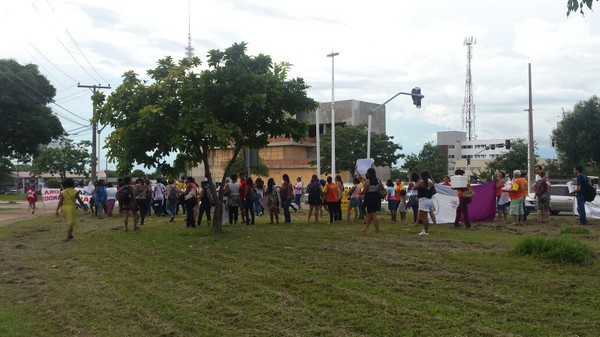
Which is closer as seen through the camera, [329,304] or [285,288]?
[329,304]

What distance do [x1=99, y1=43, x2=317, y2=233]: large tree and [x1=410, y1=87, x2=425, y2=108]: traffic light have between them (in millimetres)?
14433

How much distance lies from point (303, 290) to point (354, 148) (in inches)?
2241

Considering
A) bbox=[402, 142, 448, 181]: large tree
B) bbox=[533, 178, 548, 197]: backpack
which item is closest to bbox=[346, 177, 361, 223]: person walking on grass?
bbox=[533, 178, 548, 197]: backpack

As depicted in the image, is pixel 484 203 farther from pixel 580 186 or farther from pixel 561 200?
pixel 561 200

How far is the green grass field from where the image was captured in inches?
253

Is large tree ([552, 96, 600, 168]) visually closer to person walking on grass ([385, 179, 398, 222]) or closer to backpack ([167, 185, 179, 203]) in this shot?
person walking on grass ([385, 179, 398, 222])

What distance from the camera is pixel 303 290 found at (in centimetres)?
795

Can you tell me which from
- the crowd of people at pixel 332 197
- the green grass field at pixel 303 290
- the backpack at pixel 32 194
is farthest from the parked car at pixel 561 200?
the backpack at pixel 32 194

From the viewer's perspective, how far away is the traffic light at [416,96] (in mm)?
28766

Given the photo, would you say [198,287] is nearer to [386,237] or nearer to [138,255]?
[138,255]

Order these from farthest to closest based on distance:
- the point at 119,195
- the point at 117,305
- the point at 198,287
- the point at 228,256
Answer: the point at 119,195 < the point at 228,256 < the point at 198,287 < the point at 117,305

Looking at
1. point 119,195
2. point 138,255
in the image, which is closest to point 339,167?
point 119,195

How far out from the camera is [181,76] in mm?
14508

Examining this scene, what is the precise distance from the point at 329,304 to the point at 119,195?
11.6m
